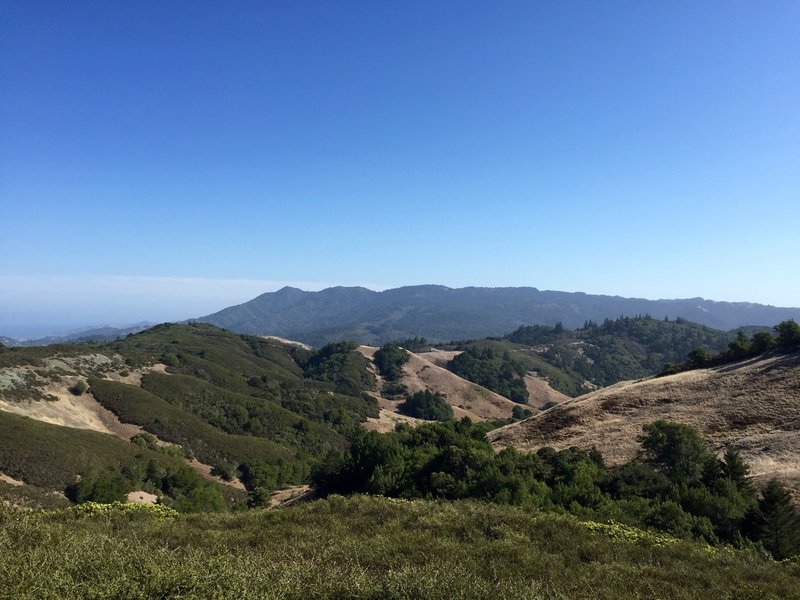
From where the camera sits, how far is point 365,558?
14.9 m

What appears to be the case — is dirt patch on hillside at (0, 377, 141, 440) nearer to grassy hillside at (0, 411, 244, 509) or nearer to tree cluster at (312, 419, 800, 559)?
grassy hillside at (0, 411, 244, 509)

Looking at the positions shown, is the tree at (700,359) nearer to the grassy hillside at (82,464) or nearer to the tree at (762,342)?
the tree at (762,342)

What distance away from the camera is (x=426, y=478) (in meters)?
37.0

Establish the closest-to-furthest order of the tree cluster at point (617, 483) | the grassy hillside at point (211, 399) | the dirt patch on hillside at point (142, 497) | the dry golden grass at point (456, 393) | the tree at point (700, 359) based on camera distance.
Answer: the tree cluster at point (617, 483) < the dirt patch on hillside at point (142, 497) < the tree at point (700, 359) < the grassy hillside at point (211, 399) < the dry golden grass at point (456, 393)

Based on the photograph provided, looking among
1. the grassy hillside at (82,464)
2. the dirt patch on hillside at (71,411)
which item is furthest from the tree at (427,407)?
the dirt patch on hillside at (71,411)

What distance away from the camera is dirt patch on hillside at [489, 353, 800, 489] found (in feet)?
123

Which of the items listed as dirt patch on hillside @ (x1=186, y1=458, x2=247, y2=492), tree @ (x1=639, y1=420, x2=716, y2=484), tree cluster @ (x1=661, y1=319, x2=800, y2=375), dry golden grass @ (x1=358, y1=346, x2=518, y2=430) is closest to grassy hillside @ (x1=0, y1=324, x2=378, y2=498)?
dirt patch on hillside @ (x1=186, y1=458, x2=247, y2=492)

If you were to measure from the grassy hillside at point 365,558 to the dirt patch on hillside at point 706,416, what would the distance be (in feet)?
70.1

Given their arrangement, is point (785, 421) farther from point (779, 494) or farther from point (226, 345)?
point (226, 345)

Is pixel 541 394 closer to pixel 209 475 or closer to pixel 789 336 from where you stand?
pixel 789 336

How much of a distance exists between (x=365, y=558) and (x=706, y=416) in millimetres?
43412

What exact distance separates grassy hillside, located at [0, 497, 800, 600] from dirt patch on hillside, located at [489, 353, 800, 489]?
2137cm

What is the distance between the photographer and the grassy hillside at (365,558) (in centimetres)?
1068

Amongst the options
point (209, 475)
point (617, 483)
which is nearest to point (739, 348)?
point (617, 483)
